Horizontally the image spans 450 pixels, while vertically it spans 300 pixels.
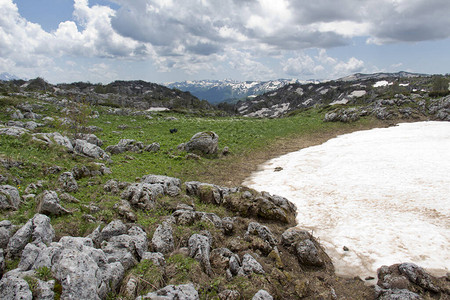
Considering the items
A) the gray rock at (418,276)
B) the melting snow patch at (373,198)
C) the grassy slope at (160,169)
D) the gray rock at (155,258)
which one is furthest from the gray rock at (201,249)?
the gray rock at (418,276)

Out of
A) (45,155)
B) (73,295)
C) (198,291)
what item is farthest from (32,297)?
(45,155)

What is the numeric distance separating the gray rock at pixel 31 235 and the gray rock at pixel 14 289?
2473 millimetres

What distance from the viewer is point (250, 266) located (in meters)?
8.91

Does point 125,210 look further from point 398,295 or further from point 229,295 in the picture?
point 398,295

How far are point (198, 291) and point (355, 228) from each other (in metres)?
10.2

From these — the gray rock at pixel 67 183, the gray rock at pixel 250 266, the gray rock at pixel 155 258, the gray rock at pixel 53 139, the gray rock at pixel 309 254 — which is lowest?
the gray rock at pixel 309 254

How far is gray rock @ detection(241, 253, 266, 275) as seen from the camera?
28.7 feet

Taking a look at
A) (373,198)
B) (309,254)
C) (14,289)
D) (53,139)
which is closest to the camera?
(14,289)

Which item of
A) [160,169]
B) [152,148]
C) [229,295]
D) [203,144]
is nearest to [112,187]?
[160,169]

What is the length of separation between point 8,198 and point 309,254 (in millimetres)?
13504

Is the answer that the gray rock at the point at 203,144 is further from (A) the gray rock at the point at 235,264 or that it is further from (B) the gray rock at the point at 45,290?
(B) the gray rock at the point at 45,290

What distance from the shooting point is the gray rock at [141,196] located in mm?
12578

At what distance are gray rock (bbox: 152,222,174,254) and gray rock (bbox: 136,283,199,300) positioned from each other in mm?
2484

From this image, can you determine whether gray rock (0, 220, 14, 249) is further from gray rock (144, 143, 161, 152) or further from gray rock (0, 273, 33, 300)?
gray rock (144, 143, 161, 152)
